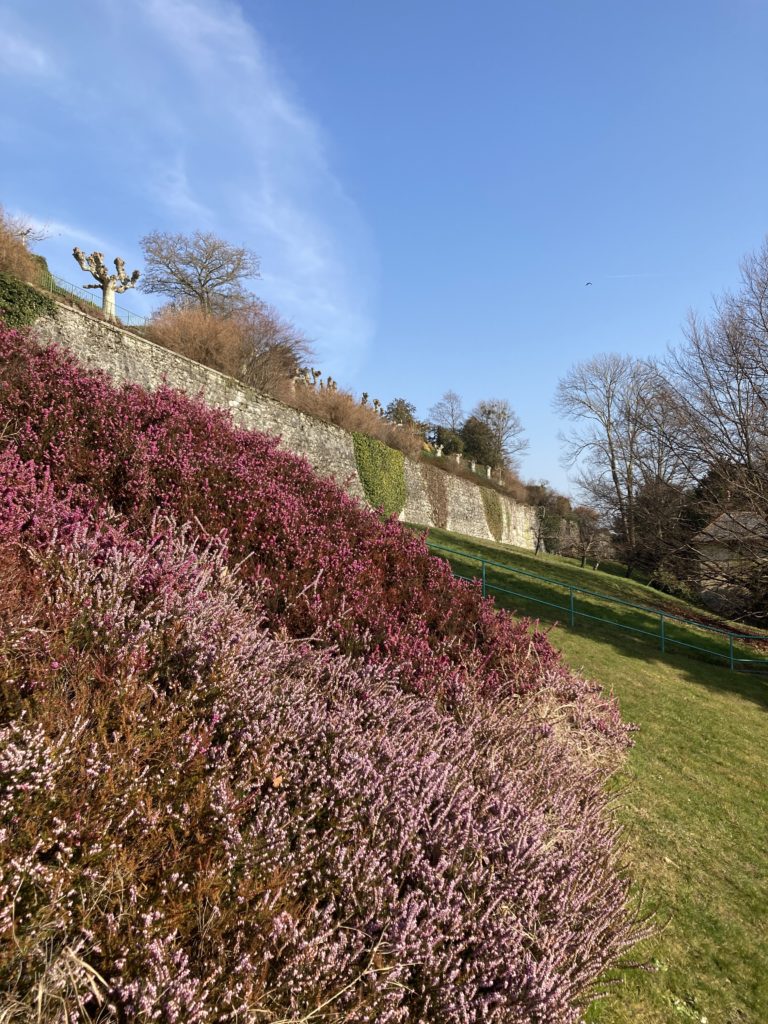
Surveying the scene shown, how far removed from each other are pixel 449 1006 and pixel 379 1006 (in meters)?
0.25

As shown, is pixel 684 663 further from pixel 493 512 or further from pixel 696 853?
pixel 493 512

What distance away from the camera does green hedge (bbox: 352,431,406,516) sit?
78.3 ft

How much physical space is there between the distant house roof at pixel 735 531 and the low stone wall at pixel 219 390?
972 cm

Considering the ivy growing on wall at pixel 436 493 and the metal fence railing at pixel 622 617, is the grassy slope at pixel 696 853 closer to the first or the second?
the metal fence railing at pixel 622 617

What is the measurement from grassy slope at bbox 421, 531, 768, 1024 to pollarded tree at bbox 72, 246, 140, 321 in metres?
19.8

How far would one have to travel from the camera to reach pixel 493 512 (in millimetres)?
37406

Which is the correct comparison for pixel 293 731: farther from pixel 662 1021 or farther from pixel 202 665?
pixel 662 1021

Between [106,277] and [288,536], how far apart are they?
1921cm

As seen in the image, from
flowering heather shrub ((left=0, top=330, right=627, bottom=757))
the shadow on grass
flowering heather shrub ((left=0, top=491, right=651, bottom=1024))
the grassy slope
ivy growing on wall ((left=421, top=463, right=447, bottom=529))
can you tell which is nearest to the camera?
flowering heather shrub ((left=0, top=491, right=651, bottom=1024))

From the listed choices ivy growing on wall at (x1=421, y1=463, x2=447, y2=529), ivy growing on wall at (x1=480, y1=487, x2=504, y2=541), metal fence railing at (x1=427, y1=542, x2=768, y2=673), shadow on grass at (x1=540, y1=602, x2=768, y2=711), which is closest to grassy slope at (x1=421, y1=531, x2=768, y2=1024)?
shadow on grass at (x1=540, y1=602, x2=768, y2=711)

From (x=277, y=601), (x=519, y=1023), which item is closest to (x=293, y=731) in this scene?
(x=519, y=1023)

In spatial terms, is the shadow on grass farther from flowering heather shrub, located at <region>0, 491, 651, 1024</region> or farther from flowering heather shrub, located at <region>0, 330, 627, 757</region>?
flowering heather shrub, located at <region>0, 491, 651, 1024</region>

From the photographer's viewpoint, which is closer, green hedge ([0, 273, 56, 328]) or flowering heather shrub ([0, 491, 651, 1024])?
flowering heather shrub ([0, 491, 651, 1024])

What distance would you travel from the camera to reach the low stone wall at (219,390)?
43.5ft
